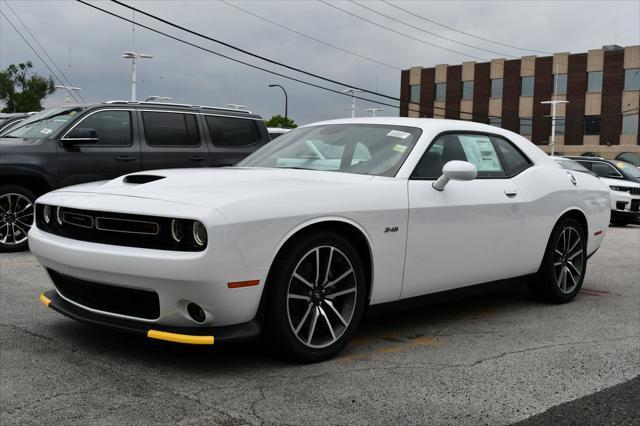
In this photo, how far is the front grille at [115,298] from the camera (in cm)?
397

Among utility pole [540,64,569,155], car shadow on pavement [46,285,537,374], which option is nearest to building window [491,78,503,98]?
utility pole [540,64,569,155]

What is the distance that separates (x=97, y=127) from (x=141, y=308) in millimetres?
5956

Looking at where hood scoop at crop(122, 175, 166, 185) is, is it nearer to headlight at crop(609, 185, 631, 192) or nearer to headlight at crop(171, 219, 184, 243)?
headlight at crop(171, 219, 184, 243)

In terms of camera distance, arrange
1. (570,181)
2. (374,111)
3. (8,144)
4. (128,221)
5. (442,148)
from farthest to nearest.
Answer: (374,111)
(8,144)
(570,181)
(442,148)
(128,221)

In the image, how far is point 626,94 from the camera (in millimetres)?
56062

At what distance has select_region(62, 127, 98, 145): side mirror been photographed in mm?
8953

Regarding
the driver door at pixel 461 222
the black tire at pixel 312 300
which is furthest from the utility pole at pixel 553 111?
the black tire at pixel 312 300

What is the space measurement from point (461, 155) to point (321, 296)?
70.9 inches

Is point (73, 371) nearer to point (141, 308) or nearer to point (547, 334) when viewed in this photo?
point (141, 308)

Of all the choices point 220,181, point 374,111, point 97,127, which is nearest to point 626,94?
point 374,111

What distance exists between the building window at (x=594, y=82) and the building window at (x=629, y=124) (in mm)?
3180

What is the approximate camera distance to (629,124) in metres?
55.8

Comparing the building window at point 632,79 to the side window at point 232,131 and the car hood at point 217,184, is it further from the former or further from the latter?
the car hood at point 217,184

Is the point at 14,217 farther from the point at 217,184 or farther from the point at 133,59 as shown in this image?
the point at 133,59
